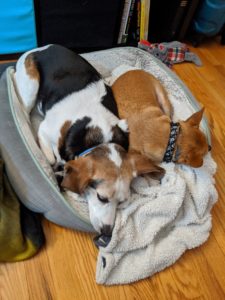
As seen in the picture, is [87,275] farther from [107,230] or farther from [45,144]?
[45,144]

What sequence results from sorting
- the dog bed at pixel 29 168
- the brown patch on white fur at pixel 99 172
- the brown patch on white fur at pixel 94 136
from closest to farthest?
the brown patch on white fur at pixel 99 172
the dog bed at pixel 29 168
the brown patch on white fur at pixel 94 136

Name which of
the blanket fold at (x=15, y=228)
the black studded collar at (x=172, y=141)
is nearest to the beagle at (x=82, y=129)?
the black studded collar at (x=172, y=141)

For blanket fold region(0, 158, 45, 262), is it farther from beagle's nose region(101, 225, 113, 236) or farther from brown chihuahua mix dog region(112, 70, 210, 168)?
brown chihuahua mix dog region(112, 70, 210, 168)

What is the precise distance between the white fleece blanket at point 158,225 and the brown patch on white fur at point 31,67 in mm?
861

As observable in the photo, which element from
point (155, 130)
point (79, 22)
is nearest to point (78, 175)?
point (155, 130)

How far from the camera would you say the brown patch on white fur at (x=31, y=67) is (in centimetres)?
175

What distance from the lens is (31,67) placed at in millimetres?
1772

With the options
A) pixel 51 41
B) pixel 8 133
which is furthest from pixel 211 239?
pixel 51 41

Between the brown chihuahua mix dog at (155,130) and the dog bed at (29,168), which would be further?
the brown chihuahua mix dog at (155,130)

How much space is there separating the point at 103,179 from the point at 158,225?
0.40 metres

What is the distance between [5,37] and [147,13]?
120 centimetres

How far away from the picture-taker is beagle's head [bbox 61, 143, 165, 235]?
1.33m

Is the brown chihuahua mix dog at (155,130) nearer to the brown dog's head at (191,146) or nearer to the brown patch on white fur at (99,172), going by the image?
the brown dog's head at (191,146)

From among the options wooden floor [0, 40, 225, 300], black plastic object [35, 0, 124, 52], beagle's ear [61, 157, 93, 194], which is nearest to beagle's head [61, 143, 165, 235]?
beagle's ear [61, 157, 93, 194]
